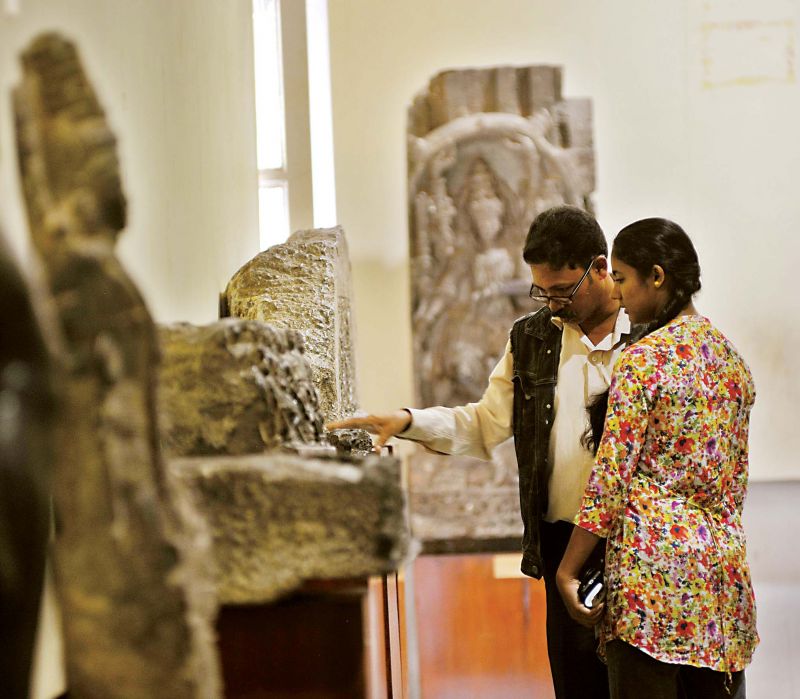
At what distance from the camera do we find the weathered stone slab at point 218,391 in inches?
57.7

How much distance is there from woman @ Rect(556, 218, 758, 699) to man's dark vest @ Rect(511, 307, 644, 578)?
1.32 ft

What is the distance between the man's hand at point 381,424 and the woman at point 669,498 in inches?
22.5

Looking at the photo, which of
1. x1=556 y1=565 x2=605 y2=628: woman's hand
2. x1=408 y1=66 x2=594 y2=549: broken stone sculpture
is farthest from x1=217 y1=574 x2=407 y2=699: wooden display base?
x1=408 y1=66 x2=594 y2=549: broken stone sculpture

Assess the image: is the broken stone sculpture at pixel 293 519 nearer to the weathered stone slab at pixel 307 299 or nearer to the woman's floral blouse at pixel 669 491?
the woman's floral blouse at pixel 669 491

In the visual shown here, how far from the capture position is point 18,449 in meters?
0.98

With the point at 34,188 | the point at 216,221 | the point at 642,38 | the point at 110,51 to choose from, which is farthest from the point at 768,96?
the point at 34,188

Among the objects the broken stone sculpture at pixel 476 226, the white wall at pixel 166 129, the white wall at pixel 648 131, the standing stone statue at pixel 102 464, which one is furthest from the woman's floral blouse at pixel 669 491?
the white wall at pixel 648 131

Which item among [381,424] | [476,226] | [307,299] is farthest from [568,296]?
[476,226]

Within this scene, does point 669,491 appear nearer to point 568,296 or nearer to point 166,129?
point 568,296

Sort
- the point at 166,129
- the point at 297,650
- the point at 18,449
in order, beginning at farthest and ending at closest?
the point at 166,129, the point at 297,650, the point at 18,449

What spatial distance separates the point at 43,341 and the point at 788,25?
16.0 ft

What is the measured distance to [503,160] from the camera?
485 cm

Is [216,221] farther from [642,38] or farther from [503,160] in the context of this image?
[642,38]

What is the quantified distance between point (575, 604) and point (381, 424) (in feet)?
2.14
